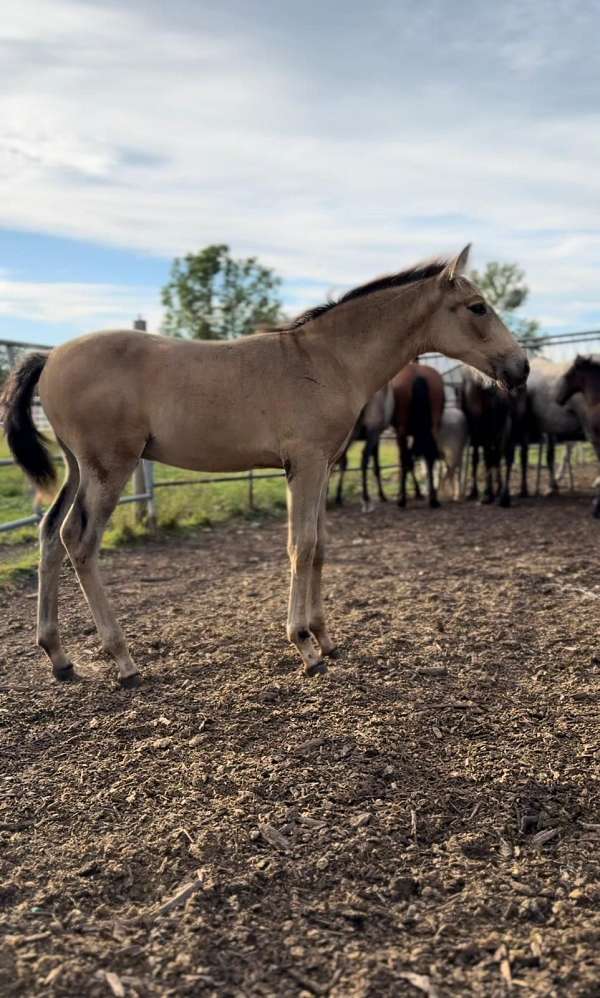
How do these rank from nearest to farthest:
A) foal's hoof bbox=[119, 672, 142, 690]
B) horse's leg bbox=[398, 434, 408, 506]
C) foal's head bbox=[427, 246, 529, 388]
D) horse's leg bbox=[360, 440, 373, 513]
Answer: foal's hoof bbox=[119, 672, 142, 690] → foal's head bbox=[427, 246, 529, 388] → horse's leg bbox=[360, 440, 373, 513] → horse's leg bbox=[398, 434, 408, 506]

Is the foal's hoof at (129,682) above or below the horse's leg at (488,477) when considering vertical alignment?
below

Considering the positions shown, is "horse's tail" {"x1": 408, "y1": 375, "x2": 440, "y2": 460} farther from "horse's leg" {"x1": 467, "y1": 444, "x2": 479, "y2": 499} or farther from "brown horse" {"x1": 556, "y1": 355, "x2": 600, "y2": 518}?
"brown horse" {"x1": 556, "y1": 355, "x2": 600, "y2": 518}

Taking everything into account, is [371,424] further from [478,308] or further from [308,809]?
[308,809]

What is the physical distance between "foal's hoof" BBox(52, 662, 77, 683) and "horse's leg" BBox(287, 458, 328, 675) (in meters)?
1.27

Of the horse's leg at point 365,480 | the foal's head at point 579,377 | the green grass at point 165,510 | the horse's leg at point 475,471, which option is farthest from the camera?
the horse's leg at point 475,471

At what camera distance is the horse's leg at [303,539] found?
412cm

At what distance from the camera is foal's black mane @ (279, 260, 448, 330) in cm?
436

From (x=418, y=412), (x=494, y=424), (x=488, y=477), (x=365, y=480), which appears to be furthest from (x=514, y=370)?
(x=488, y=477)

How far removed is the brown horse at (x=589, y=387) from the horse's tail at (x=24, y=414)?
7.41 m

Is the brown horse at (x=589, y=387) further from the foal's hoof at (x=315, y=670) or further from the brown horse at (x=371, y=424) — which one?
the foal's hoof at (x=315, y=670)

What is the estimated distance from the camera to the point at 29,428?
4.37 m

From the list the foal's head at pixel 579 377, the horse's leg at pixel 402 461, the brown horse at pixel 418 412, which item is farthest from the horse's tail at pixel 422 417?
the foal's head at pixel 579 377

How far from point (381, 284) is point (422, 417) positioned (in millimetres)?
6551

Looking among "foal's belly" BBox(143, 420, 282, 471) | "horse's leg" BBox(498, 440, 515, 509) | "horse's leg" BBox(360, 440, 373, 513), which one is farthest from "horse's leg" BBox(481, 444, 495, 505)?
"foal's belly" BBox(143, 420, 282, 471)
